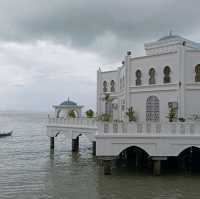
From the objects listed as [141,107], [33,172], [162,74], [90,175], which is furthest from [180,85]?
[33,172]

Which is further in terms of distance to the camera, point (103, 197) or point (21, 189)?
point (21, 189)

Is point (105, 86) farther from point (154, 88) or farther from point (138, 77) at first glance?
point (154, 88)

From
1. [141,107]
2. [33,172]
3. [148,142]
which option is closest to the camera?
[148,142]

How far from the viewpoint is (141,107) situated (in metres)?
25.4

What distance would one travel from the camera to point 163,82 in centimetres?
2445

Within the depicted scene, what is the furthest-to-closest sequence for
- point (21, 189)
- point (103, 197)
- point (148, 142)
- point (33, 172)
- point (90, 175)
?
point (33, 172)
point (90, 175)
point (148, 142)
point (21, 189)
point (103, 197)

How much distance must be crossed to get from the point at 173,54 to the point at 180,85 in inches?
88.1

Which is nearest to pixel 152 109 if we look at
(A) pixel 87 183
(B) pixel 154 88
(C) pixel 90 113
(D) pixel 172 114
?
(B) pixel 154 88

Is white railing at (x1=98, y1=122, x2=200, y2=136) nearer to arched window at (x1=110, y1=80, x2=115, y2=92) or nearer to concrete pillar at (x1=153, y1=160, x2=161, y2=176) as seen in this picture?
concrete pillar at (x1=153, y1=160, x2=161, y2=176)

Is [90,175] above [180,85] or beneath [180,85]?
beneath

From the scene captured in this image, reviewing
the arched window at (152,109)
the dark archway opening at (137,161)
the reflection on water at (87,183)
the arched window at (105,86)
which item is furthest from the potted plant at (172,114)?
the arched window at (105,86)

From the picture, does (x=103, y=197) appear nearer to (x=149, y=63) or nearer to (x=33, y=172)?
(x=33, y=172)

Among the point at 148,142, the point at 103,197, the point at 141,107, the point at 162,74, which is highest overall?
the point at 162,74

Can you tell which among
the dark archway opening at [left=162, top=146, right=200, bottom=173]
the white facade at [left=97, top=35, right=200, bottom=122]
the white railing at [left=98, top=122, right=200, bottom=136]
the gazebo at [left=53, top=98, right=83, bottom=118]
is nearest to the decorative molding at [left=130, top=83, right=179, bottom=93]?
the white facade at [left=97, top=35, right=200, bottom=122]
